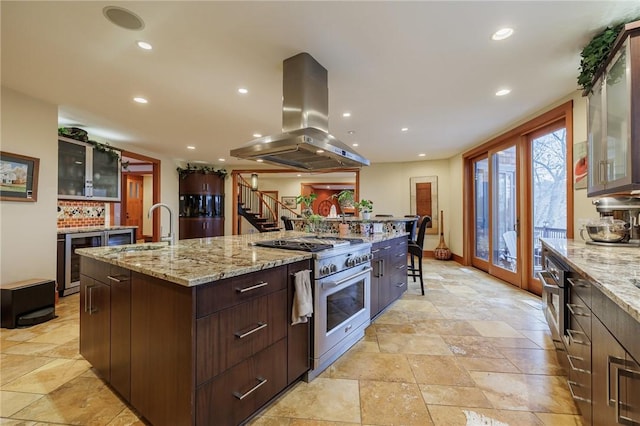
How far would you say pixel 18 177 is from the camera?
2992mm

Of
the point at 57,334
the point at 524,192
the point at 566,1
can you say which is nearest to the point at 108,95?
the point at 57,334

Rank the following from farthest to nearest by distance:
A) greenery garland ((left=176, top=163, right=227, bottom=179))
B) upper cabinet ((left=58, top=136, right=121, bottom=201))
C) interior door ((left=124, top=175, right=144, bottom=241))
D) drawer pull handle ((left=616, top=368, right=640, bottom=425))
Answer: interior door ((left=124, top=175, right=144, bottom=241)), greenery garland ((left=176, top=163, right=227, bottom=179)), upper cabinet ((left=58, top=136, right=121, bottom=201)), drawer pull handle ((left=616, top=368, right=640, bottom=425))

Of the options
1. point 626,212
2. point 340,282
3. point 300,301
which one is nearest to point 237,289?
point 300,301

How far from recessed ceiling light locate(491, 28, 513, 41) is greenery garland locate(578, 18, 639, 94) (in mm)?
642

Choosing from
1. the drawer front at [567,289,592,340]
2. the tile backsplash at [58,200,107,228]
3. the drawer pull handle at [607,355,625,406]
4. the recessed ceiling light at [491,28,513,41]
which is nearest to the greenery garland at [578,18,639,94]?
the recessed ceiling light at [491,28,513,41]

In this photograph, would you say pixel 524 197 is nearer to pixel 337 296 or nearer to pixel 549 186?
pixel 549 186

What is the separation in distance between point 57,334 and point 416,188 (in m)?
7.05

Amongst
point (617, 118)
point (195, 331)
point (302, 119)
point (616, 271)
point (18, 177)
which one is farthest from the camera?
point (18, 177)

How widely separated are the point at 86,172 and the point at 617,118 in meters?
6.04

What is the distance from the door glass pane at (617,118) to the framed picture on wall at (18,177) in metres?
5.31

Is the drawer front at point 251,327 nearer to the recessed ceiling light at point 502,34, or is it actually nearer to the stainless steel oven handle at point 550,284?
the stainless steel oven handle at point 550,284

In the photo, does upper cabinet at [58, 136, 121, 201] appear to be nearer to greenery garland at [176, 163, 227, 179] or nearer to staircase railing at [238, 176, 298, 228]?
greenery garland at [176, 163, 227, 179]

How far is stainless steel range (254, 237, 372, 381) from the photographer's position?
1.93m

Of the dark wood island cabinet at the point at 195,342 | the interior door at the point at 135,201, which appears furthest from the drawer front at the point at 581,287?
the interior door at the point at 135,201
